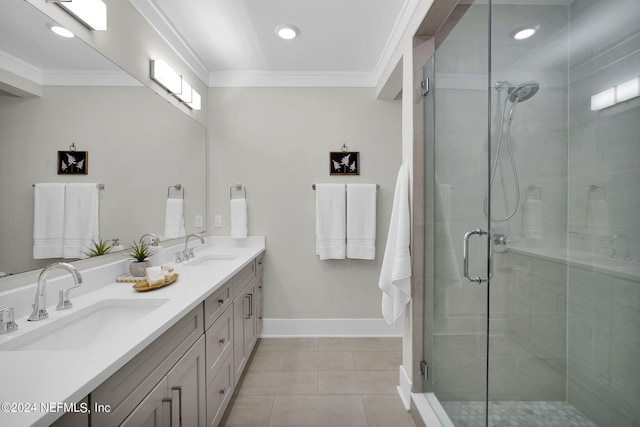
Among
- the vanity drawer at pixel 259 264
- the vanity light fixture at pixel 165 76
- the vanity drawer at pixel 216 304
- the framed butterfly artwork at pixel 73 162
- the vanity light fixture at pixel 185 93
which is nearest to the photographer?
the framed butterfly artwork at pixel 73 162

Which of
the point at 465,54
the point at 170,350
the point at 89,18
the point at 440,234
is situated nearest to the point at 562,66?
the point at 465,54

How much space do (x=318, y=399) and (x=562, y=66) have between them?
223 cm

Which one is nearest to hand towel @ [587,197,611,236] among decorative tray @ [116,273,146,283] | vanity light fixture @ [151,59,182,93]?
decorative tray @ [116,273,146,283]

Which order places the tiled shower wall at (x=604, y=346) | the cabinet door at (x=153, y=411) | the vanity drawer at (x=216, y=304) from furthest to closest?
the vanity drawer at (x=216, y=304) < the tiled shower wall at (x=604, y=346) < the cabinet door at (x=153, y=411)

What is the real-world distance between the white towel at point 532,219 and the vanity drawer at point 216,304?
1495 mm

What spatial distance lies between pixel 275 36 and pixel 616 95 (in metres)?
2.01

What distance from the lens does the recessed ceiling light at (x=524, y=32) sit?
125 cm

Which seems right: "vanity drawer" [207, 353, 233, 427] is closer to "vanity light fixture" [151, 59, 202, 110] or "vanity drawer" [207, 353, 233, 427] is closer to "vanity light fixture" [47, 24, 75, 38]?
"vanity light fixture" [47, 24, 75, 38]

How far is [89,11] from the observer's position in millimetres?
1365

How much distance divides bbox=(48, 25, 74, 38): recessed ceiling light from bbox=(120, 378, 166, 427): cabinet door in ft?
4.99

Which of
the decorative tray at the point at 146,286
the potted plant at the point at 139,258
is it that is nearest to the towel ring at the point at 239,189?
the potted plant at the point at 139,258

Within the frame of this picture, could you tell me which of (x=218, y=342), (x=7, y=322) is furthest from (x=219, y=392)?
(x=7, y=322)

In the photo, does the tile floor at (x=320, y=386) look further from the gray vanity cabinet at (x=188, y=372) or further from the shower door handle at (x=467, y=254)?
the shower door handle at (x=467, y=254)

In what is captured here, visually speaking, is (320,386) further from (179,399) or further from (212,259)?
(212,259)
